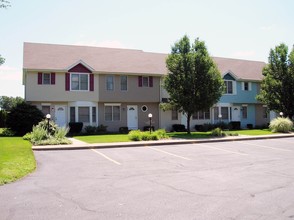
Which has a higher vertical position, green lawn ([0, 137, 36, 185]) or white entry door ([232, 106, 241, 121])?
white entry door ([232, 106, 241, 121])

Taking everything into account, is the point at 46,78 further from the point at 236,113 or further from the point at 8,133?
the point at 236,113

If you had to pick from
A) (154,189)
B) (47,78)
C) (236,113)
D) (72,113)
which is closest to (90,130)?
(72,113)

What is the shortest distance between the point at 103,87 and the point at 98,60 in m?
3.23

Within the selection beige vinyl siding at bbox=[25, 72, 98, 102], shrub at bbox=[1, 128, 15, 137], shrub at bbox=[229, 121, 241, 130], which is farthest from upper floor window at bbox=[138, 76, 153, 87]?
shrub at bbox=[1, 128, 15, 137]

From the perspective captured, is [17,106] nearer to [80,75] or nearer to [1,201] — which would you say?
[80,75]

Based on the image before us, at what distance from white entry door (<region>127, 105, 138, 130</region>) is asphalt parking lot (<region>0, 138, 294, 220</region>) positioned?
56.2 ft

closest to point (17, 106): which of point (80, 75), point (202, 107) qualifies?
point (80, 75)

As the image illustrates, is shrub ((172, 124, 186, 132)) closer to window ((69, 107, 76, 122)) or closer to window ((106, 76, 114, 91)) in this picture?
window ((106, 76, 114, 91))

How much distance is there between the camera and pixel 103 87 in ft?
94.1

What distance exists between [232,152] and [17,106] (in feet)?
55.2

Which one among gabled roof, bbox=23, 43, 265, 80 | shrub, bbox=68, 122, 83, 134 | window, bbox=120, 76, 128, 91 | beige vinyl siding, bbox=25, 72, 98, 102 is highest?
gabled roof, bbox=23, 43, 265, 80

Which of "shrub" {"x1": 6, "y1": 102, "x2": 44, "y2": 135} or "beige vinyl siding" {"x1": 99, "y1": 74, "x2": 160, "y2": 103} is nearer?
"shrub" {"x1": 6, "y1": 102, "x2": 44, "y2": 135}

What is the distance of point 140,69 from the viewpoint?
3036 cm

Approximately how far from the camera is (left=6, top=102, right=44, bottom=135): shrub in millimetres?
24047
